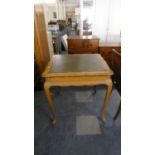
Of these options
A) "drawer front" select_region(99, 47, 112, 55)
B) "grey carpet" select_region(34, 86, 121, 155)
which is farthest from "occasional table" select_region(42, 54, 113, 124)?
"drawer front" select_region(99, 47, 112, 55)

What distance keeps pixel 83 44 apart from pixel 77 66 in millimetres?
1455

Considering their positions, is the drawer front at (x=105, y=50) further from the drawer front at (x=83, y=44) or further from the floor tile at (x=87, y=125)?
the floor tile at (x=87, y=125)

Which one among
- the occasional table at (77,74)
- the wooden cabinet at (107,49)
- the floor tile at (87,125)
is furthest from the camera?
the wooden cabinet at (107,49)

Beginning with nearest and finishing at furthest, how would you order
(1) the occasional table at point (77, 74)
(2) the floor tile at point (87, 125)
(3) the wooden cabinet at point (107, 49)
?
(1) the occasional table at point (77, 74), (2) the floor tile at point (87, 125), (3) the wooden cabinet at point (107, 49)

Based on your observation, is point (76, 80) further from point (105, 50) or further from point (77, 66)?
point (105, 50)

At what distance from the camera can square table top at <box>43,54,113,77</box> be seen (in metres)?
1.54

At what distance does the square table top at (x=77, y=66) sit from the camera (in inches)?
60.7

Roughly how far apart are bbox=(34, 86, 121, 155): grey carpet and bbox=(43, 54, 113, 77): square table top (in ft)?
2.64

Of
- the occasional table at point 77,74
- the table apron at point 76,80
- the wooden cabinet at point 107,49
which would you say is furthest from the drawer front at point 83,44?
the table apron at point 76,80

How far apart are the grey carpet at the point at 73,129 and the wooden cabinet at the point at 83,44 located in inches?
40.4

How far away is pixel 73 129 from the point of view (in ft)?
5.97
